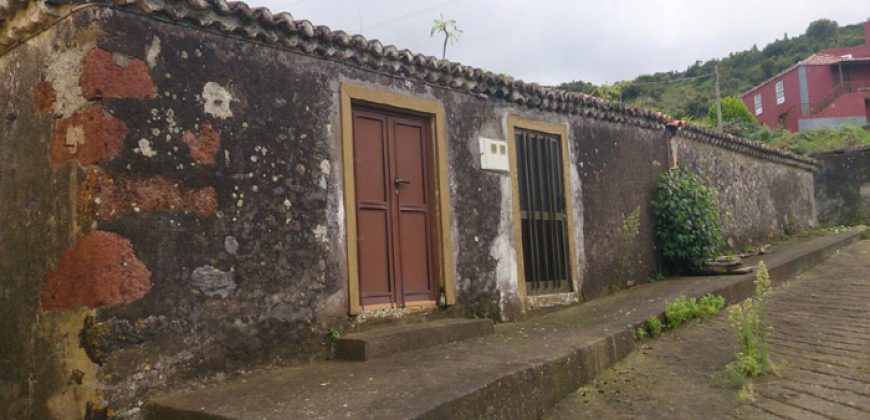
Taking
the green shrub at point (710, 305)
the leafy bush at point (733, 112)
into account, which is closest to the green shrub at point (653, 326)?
the green shrub at point (710, 305)

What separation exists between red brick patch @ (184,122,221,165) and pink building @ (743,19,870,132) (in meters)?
32.6

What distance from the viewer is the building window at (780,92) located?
110 feet

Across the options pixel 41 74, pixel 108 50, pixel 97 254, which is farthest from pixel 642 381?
pixel 41 74

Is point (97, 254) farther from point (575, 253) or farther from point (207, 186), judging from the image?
point (575, 253)

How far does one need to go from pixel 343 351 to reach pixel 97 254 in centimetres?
175

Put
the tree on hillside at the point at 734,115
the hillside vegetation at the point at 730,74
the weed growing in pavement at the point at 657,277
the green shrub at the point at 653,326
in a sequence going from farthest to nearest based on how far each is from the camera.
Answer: the hillside vegetation at the point at 730,74
the tree on hillside at the point at 734,115
the weed growing in pavement at the point at 657,277
the green shrub at the point at 653,326

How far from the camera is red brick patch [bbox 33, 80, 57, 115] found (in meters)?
3.99

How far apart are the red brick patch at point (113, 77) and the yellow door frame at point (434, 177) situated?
153cm

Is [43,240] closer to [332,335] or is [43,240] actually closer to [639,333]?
[332,335]

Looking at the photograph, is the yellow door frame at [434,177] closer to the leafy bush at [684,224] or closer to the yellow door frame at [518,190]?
the yellow door frame at [518,190]

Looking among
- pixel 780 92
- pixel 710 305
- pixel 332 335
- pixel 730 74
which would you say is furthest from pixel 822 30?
pixel 332 335

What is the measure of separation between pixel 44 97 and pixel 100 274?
1226 mm

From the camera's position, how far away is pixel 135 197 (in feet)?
12.5

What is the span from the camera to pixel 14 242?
4152 millimetres
